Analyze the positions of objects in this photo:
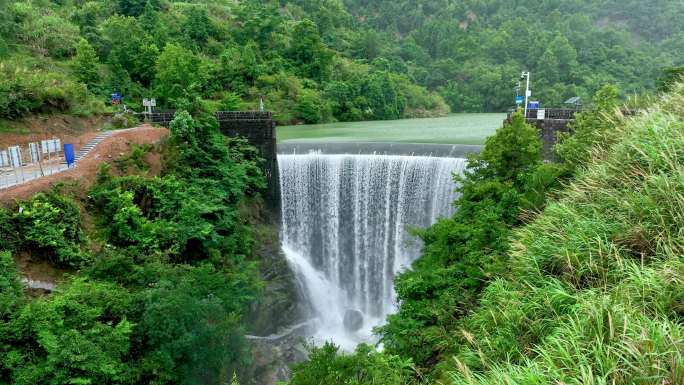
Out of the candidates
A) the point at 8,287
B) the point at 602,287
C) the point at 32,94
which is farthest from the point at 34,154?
the point at 602,287

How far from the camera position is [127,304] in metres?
8.77

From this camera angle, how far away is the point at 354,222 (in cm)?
1686

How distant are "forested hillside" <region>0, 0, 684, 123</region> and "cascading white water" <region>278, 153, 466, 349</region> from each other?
188 inches

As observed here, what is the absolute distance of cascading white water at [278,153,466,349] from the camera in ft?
51.8

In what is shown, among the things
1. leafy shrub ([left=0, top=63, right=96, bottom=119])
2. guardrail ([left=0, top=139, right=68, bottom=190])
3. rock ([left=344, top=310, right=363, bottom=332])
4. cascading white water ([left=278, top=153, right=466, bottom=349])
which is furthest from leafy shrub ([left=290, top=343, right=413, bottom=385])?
leafy shrub ([left=0, top=63, right=96, bottom=119])

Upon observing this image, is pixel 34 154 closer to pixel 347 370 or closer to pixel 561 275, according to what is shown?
pixel 347 370

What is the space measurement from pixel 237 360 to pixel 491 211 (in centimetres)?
641

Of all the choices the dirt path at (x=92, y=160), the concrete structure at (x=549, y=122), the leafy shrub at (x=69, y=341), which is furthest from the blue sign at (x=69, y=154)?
the concrete structure at (x=549, y=122)

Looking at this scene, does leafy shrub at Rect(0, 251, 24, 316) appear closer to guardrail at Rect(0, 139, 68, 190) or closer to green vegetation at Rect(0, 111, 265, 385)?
green vegetation at Rect(0, 111, 265, 385)

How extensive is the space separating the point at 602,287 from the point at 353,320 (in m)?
12.2

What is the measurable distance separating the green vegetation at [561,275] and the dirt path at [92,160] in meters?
8.67

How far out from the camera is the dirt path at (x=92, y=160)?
35.2ft

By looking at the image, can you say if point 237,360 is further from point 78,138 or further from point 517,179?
point 78,138

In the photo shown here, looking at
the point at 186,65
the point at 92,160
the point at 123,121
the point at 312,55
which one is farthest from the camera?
the point at 312,55
